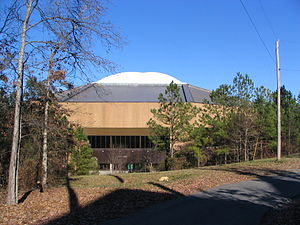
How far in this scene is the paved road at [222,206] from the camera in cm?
715

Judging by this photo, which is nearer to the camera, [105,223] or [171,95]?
[105,223]

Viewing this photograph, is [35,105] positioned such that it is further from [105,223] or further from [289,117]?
[289,117]

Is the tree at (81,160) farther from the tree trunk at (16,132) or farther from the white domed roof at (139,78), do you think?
the white domed roof at (139,78)

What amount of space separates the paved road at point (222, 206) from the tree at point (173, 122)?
45.4 ft

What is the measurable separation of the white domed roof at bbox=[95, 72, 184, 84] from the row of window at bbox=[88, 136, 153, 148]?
535 inches

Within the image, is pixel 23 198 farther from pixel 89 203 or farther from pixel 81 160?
pixel 81 160

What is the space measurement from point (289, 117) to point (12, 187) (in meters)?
30.9

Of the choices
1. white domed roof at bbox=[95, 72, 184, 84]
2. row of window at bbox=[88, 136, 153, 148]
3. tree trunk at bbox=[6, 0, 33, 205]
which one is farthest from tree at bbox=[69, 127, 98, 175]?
white domed roof at bbox=[95, 72, 184, 84]

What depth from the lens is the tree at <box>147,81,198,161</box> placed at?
84.2 feet

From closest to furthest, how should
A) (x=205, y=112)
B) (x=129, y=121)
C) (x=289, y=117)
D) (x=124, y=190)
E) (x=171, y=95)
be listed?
(x=124, y=190), (x=171, y=95), (x=205, y=112), (x=289, y=117), (x=129, y=121)

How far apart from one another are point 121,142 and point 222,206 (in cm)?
2876

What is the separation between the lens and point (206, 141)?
26922mm

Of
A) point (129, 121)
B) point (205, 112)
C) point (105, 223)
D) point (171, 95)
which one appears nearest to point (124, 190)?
point (105, 223)

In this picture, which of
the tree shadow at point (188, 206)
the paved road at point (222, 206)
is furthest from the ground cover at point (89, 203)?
the paved road at point (222, 206)
